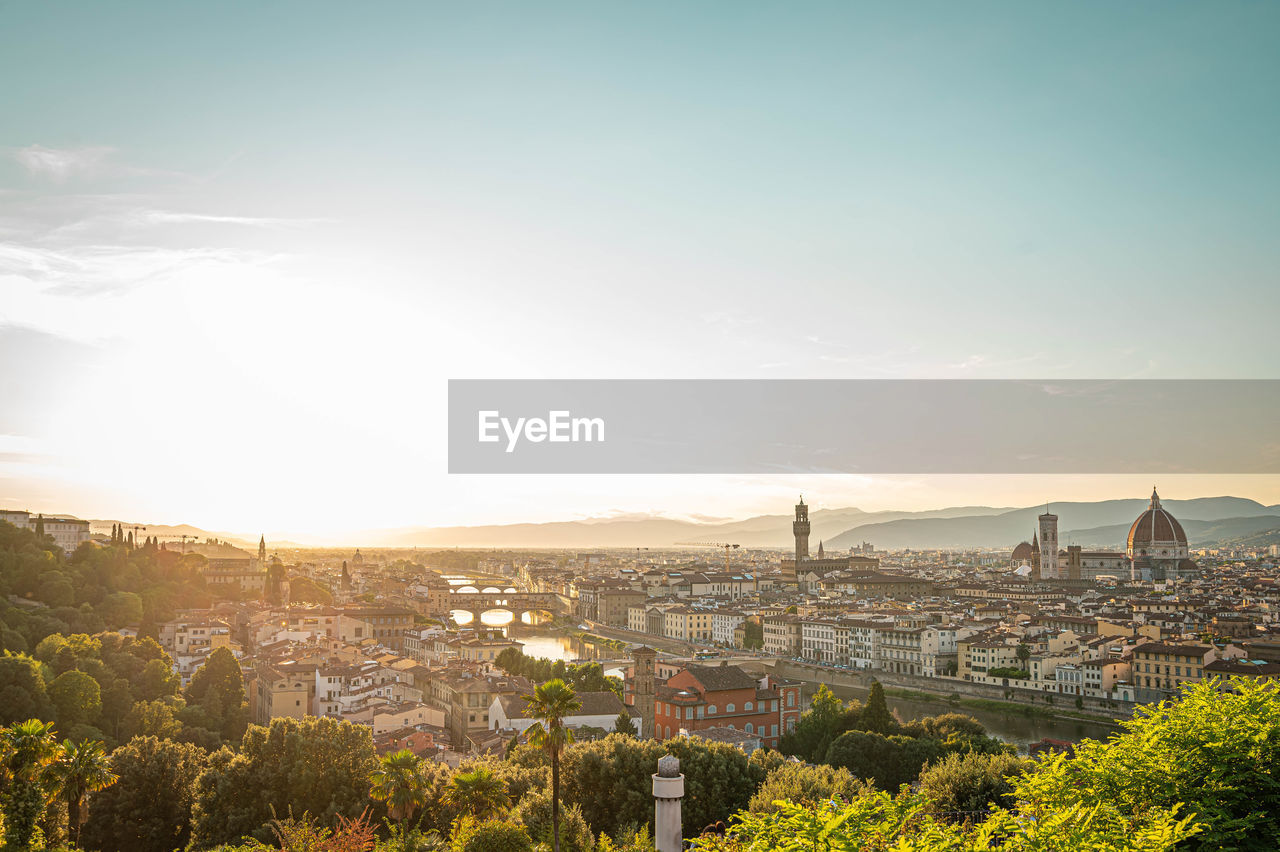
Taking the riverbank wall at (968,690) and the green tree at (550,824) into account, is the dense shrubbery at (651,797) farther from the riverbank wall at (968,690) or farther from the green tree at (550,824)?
the riverbank wall at (968,690)

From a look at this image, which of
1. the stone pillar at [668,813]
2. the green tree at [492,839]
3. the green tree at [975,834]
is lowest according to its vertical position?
the green tree at [492,839]

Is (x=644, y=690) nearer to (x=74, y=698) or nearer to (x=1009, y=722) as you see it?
(x=1009, y=722)

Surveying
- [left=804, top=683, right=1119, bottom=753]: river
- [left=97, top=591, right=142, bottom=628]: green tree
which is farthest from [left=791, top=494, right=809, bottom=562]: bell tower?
[left=97, top=591, right=142, bottom=628]: green tree

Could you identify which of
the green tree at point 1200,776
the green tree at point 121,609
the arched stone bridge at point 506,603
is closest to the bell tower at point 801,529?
the arched stone bridge at point 506,603

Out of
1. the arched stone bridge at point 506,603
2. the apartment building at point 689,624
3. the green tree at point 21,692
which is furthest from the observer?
the arched stone bridge at point 506,603

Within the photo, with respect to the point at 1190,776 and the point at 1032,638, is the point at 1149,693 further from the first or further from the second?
the point at 1190,776

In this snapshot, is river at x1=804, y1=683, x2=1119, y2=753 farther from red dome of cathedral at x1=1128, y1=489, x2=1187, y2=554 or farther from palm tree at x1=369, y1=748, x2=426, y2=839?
red dome of cathedral at x1=1128, y1=489, x2=1187, y2=554

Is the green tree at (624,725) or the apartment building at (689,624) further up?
the green tree at (624,725)

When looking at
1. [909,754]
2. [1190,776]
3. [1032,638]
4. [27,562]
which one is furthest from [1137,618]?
[27,562]
